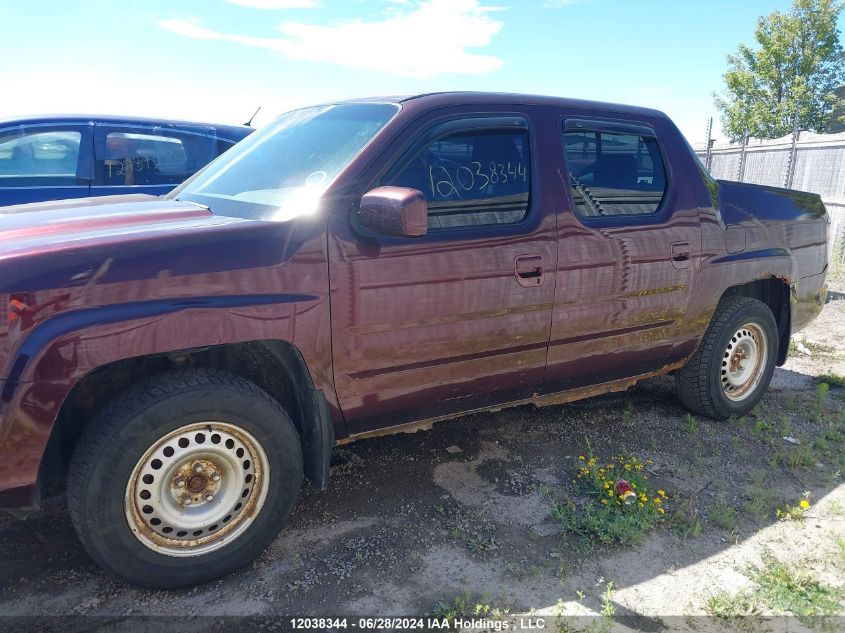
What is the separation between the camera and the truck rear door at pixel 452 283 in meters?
2.75

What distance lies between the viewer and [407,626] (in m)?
2.39

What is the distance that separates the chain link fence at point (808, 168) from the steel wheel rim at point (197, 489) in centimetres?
941

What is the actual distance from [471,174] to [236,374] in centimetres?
142

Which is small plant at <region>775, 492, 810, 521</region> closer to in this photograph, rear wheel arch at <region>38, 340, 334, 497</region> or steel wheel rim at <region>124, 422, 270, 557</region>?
rear wheel arch at <region>38, 340, 334, 497</region>

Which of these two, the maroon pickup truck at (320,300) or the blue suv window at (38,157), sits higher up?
the blue suv window at (38,157)

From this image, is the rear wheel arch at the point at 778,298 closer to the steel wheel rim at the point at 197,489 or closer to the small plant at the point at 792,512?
the small plant at the point at 792,512

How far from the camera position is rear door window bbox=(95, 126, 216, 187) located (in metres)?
6.07

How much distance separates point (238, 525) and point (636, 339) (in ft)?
7.76

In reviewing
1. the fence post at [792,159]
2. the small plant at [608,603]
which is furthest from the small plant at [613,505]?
the fence post at [792,159]

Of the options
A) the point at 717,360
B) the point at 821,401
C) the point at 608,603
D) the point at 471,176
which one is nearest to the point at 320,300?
the point at 471,176

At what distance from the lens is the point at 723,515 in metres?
3.16

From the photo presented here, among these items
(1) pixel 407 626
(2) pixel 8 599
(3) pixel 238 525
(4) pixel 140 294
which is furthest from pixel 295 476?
(2) pixel 8 599

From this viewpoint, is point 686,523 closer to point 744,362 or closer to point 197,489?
point 744,362

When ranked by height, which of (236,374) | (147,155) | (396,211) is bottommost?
(236,374)
